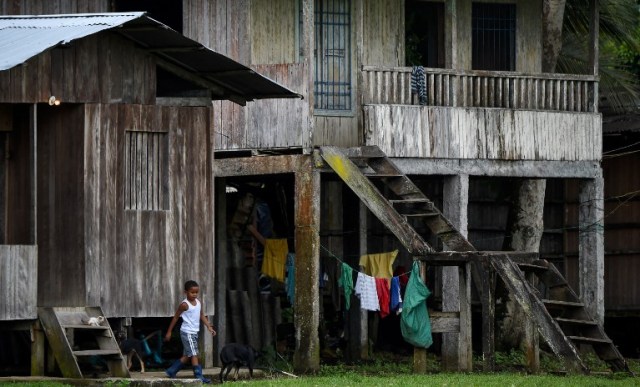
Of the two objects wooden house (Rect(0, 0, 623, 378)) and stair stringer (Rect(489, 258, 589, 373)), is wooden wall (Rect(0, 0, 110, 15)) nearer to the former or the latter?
wooden house (Rect(0, 0, 623, 378))

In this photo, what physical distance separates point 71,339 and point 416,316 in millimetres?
5198

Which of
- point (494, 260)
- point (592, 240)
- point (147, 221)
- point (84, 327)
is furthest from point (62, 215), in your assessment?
point (592, 240)

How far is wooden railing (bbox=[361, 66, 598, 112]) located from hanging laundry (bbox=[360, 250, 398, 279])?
2.68 m

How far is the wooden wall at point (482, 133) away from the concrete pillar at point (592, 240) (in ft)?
1.83

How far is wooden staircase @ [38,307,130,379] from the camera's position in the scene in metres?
19.1

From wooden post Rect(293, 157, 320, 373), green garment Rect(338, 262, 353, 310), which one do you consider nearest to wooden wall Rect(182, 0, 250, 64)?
wooden post Rect(293, 157, 320, 373)

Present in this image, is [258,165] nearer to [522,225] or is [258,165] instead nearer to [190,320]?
[190,320]

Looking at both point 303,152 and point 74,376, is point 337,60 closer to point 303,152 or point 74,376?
point 303,152

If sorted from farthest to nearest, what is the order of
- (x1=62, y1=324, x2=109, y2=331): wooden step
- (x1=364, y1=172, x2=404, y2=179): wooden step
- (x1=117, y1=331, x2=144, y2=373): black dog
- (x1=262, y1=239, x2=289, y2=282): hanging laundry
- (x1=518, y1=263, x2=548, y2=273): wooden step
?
(x1=262, y1=239, x2=289, y2=282): hanging laundry
(x1=364, y1=172, x2=404, y2=179): wooden step
(x1=518, y1=263, x2=548, y2=273): wooden step
(x1=117, y1=331, x2=144, y2=373): black dog
(x1=62, y1=324, x2=109, y2=331): wooden step

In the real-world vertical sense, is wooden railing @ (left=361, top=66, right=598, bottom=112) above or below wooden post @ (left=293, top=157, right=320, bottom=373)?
above

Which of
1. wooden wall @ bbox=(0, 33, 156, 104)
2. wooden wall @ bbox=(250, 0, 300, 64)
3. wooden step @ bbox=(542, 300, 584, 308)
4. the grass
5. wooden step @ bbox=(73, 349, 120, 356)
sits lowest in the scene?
the grass

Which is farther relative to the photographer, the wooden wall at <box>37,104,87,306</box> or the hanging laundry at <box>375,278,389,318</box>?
the hanging laundry at <box>375,278,389,318</box>

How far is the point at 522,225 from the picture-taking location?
2664 centimetres

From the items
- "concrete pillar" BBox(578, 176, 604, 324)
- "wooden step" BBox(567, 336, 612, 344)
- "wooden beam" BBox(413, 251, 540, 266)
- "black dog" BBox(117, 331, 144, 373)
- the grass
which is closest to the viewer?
the grass
